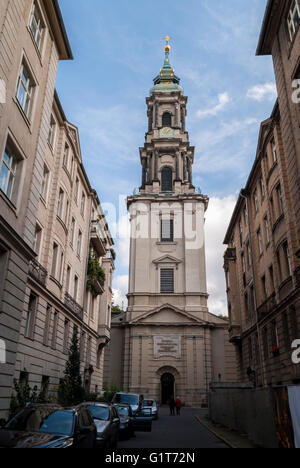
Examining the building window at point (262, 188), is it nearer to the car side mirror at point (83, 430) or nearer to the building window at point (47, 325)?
the building window at point (47, 325)

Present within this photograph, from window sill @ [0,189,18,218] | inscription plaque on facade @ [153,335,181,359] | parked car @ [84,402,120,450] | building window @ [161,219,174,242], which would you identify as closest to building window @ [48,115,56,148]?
window sill @ [0,189,18,218]

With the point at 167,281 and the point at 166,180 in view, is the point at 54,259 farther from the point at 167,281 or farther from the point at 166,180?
the point at 166,180

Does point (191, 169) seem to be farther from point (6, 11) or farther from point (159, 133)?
point (6, 11)

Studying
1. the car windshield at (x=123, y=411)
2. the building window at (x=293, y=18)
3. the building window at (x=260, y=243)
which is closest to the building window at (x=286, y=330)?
the building window at (x=260, y=243)

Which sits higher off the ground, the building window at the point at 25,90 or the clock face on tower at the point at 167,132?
the clock face on tower at the point at 167,132

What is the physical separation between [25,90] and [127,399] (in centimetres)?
1821

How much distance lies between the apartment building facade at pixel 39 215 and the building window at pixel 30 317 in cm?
5

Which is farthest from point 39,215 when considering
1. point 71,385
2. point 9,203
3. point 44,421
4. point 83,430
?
point 83,430

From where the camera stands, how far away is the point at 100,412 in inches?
550

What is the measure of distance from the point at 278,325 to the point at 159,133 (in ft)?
140

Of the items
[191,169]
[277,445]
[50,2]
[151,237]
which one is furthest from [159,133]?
[277,445]

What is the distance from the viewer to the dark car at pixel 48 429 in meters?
8.16

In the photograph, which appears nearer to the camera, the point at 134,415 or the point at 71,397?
the point at 134,415

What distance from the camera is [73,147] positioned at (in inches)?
1132
